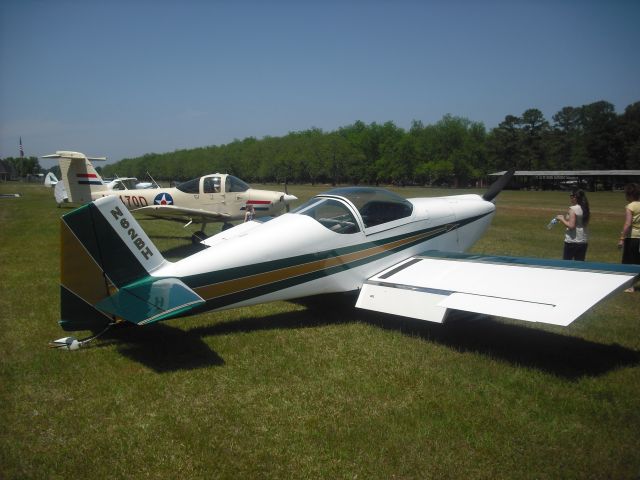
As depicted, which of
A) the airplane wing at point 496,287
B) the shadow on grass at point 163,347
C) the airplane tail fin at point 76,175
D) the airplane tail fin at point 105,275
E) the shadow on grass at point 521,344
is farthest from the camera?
the airplane tail fin at point 76,175

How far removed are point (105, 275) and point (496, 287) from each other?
388cm

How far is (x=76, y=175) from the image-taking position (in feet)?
50.6

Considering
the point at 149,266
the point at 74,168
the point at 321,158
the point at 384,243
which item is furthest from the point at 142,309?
the point at 321,158

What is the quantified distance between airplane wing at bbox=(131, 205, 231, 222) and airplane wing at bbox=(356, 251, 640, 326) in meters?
7.17

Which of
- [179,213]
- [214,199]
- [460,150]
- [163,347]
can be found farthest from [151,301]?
[460,150]

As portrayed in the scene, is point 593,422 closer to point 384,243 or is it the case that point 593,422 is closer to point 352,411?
point 352,411

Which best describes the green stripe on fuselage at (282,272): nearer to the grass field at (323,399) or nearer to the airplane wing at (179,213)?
the grass field at (323,399)

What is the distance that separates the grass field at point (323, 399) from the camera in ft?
9.47

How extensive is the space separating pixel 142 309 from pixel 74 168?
13774 mm

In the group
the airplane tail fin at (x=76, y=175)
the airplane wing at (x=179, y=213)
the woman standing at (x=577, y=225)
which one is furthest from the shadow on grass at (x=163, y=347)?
the airplane tail fin at (x=76, y=175)

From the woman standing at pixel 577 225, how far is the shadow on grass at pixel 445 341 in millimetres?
2519

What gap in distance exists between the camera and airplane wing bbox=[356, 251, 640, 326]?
4144 mm

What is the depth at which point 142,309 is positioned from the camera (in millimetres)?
3789

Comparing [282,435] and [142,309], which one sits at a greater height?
[142,309]
